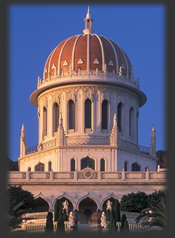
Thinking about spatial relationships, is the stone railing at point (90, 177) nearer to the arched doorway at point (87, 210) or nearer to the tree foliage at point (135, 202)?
the arched doorway at point (87, 210)

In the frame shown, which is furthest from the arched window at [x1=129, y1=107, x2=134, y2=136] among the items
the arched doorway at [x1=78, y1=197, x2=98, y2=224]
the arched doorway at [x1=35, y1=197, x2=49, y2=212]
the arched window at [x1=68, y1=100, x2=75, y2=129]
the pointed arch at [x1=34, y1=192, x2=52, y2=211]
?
the pointed arch at [x1=34, y1=192, x2=52, y2=211]

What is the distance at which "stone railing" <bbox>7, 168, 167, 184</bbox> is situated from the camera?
71312 mm

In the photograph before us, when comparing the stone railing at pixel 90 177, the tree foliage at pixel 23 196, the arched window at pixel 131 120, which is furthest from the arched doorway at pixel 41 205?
the arched window at pixel 131 120

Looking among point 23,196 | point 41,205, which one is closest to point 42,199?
point 41,205

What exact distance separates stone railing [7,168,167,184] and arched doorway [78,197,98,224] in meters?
2.22

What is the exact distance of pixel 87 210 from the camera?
72.4m

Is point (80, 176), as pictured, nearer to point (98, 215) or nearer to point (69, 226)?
point (98, 215)

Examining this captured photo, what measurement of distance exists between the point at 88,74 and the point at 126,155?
9.61 metres

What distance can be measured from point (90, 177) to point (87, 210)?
10.9 feet

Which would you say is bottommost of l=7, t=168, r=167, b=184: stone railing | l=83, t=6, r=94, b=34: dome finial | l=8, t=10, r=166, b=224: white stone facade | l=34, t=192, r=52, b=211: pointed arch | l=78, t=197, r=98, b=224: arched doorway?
l=78, t=197, r=98, b=224: arched doorway

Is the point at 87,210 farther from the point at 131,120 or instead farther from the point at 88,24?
the point at 88,24

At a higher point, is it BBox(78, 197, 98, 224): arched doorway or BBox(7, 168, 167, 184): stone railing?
BBox(7, 168, 167, 184): stone railing

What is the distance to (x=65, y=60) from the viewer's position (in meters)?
79.5

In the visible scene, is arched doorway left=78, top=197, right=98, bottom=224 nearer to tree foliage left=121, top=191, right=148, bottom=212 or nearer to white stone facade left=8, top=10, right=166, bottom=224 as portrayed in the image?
white stone facade left=8, top=10, right=166, bottom=224
